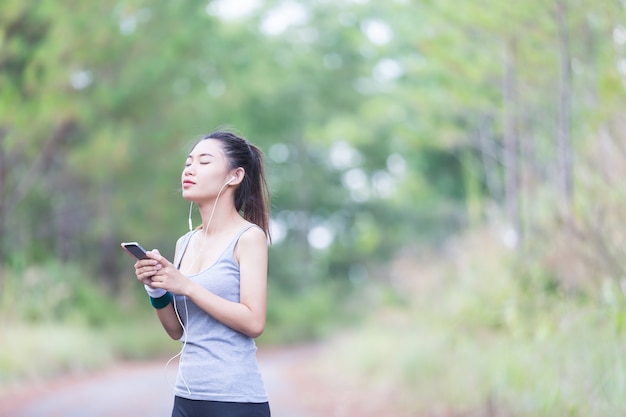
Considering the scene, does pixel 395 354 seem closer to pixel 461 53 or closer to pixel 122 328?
pixel 461 53

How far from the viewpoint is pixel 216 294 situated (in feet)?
10.5

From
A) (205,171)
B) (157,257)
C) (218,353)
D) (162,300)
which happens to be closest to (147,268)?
(157,257)

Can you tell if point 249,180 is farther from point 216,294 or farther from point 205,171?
point 216,294

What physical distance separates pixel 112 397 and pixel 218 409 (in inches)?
368

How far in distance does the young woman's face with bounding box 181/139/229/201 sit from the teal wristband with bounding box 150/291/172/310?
0.36 meters

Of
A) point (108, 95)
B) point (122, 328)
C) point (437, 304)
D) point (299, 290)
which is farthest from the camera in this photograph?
point (299, 290)

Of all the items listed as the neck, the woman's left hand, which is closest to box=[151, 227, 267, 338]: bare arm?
the woman's left hand

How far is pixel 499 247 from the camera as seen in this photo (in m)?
12.1

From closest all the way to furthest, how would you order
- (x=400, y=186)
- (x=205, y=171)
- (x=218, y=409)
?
1. (x=218, y=409)
2. (x=205, y=171)
3. (x=400, y=186)

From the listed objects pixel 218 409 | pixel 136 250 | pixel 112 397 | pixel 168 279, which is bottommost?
pixel 112 397

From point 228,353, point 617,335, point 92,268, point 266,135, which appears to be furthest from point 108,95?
point 266,135

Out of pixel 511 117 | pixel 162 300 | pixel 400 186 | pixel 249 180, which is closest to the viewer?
pixel 162 300

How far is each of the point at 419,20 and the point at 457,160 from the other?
382 inches

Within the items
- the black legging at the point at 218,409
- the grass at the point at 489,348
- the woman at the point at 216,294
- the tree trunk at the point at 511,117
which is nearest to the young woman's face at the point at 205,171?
the woman at the point at 216,294
